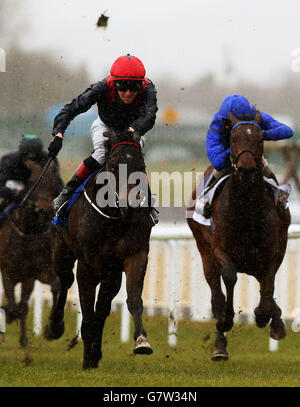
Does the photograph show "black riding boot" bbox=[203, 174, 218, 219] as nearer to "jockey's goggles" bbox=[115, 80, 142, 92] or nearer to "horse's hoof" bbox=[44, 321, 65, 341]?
"jockey's goggles" bbox=[115, 80, 142, 92]

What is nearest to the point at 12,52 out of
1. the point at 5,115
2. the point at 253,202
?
the point at 5,115

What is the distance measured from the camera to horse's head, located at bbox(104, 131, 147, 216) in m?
7.51

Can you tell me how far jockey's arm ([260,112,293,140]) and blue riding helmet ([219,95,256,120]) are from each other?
0.21m

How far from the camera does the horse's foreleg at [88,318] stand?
830 cm

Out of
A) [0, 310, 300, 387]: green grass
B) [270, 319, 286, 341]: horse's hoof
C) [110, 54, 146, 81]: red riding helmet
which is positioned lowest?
[0, 310, 300, 387]: green grass

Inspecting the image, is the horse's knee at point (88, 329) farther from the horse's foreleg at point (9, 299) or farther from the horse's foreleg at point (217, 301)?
the horse's foreleg at point (9, 299)

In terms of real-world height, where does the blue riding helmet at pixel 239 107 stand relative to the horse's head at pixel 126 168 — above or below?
above

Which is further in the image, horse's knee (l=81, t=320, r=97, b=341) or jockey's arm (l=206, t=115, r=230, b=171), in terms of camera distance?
jockey's arm (l=206, t=115, r=230, b=171)

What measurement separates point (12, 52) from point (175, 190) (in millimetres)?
2237

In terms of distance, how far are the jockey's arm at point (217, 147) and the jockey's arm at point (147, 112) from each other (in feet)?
2.53

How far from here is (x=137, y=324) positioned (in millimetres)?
7504

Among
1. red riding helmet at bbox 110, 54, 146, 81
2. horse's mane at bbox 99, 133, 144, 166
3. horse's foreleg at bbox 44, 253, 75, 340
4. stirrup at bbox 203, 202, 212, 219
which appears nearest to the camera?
horse's mane at bbox 99, 133, 144, 166

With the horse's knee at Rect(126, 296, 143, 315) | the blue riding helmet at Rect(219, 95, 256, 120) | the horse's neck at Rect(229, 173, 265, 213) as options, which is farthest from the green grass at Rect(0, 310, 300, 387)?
the blue riding helmet at Rect(219, 95, 256, 120)

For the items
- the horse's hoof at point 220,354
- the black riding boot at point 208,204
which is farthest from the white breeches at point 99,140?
the horse's hoof at point 220,354
